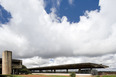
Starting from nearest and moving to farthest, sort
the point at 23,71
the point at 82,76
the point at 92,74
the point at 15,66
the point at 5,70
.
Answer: the point at 92,74 < the point at 82,76 < the point at 5,70 < the point at 15,66 < the point at 23,71

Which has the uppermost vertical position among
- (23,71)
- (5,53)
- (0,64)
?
(5,53)

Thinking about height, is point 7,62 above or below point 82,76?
above

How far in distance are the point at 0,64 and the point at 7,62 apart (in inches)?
204

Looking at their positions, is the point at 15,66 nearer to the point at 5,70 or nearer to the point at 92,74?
the point at 5,70

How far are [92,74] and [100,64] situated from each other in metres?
4.87

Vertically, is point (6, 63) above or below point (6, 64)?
above

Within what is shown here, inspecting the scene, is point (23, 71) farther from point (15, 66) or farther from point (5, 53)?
point (5, 53)

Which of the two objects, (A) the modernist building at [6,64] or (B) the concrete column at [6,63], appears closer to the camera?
(B) the concrete column at [6,63]

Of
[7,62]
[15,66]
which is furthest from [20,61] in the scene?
[7,62]

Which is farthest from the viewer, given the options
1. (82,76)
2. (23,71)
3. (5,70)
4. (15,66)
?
(23,71)

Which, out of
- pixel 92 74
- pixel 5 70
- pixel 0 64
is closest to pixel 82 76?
pixel 92 74

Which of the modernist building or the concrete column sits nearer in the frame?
the concrete column

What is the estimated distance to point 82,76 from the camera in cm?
4466

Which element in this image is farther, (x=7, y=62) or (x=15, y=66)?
(x=15, y=66)
